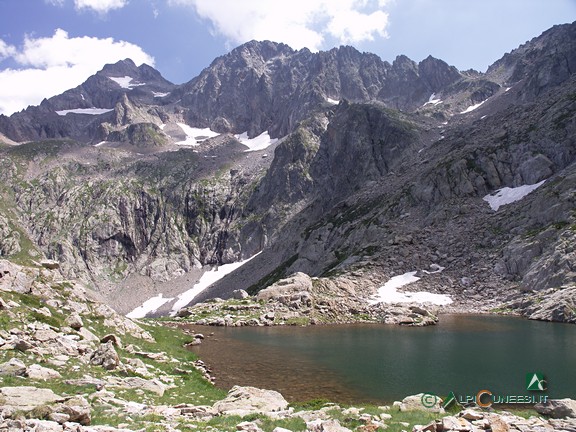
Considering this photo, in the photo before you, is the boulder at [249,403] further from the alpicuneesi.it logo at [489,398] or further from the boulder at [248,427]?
the alpicuneesi.it logo at [489,398]

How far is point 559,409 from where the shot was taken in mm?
18234

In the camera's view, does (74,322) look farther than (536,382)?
Yes

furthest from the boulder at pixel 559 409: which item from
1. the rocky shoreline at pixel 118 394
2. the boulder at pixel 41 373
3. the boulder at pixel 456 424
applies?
the boulder at pixel 41 373

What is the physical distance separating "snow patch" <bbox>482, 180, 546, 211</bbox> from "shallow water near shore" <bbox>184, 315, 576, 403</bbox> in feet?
171

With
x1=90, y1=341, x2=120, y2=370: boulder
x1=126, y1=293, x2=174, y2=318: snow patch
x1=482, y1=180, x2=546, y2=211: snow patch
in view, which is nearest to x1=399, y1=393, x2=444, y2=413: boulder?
x1=90, y1=341, x2=120, y2=370: boulder

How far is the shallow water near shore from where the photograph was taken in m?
29.2

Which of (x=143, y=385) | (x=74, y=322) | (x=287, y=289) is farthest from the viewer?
(x=287, y=289)

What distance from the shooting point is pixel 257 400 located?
75.3 ft

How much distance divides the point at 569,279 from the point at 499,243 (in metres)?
22.8

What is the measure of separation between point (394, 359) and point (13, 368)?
3112cm

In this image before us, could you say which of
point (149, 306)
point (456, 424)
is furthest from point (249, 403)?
point (149, 306)

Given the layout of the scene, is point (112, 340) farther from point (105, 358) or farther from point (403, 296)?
point (403, 296)

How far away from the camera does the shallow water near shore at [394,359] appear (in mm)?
29166

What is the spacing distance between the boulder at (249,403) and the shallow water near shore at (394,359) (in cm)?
343
